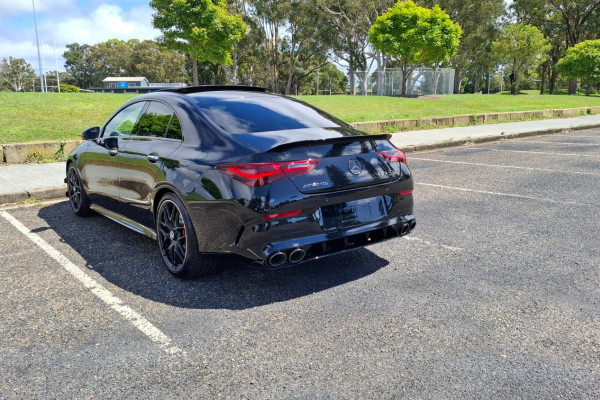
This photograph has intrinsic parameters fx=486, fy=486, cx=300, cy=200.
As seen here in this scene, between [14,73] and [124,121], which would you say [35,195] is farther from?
[14,73]

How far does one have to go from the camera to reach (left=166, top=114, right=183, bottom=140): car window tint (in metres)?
4.11

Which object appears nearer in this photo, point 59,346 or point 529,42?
point 59,346

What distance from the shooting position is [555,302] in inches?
139

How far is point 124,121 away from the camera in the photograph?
5.06 metres

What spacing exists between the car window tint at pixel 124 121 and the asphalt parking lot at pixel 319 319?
3.63 feet

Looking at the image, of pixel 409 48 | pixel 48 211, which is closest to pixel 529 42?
pixel 409 48

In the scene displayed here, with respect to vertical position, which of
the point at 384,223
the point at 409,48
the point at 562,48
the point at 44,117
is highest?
the point at 562,48

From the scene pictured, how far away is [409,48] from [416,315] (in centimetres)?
3322

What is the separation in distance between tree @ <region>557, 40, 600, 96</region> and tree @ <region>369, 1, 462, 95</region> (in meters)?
14.6

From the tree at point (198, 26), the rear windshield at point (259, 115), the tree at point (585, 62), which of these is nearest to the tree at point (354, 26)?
the tree at point (198, 26)

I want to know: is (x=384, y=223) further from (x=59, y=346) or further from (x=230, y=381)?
(x=59, y=346)

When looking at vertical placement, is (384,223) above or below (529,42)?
below

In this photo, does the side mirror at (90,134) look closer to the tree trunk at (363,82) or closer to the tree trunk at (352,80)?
the tree trunk at (363,82)

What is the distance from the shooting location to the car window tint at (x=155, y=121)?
172 inches
